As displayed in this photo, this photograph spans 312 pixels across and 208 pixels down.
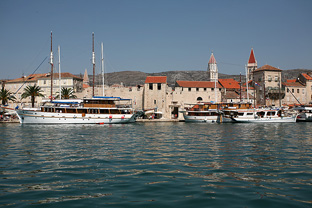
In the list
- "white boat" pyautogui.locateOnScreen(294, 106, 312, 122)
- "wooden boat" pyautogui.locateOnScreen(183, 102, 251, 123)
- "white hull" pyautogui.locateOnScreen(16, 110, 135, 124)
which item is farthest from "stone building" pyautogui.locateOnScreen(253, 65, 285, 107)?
"white hull" pyautogui.locateOnScreen(16, 110, 135, 124)

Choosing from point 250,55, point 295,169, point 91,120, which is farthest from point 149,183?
point 250,55

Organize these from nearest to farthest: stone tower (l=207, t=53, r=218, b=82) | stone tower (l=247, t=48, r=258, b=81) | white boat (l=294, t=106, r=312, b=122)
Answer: white boat (l=294, t=106, r=312, b=122) < stone tower (l=247, t=48, r=258, b=81) < stone tower (l=207, t=53, r=218, b=82)

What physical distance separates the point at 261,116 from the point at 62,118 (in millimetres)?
33524

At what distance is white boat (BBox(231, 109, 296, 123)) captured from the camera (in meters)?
46.9


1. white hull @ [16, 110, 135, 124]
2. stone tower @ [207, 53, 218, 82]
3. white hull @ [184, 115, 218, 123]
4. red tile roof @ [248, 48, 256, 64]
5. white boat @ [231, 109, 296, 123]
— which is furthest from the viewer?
stone tower @ [207, 53, 218, 82]

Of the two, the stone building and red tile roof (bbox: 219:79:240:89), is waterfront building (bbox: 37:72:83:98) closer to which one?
red tile roof (bbox: 219:79:240:89)

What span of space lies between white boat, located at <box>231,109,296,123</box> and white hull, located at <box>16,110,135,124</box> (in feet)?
68.6

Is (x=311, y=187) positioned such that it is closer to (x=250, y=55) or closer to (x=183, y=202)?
(x=183, y=202)

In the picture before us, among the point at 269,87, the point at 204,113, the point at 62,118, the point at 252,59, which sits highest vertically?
the point at 252,59

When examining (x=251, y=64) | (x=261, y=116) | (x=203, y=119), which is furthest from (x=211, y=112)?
(x=251, y=64)

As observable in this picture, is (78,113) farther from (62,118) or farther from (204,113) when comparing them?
(204,113)

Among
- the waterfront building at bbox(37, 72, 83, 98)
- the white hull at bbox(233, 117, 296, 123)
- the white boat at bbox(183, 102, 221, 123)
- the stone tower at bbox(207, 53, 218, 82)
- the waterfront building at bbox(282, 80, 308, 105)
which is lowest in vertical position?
the white hull at bbox(233, 117, 296, 123)

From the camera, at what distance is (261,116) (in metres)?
47.5

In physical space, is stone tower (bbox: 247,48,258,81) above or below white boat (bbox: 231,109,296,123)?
above
